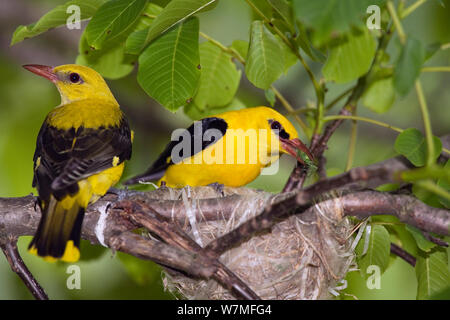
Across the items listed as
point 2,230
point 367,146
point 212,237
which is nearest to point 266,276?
point 212,237

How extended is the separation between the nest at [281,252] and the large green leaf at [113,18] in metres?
1.10

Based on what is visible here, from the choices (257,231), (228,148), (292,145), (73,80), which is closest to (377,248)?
(257,231)

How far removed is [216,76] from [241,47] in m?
0.28

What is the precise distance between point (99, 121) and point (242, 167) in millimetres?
1086

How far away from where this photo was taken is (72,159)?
3268mm

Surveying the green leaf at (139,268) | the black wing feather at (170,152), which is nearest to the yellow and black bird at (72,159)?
the black wing feather at (170,152)

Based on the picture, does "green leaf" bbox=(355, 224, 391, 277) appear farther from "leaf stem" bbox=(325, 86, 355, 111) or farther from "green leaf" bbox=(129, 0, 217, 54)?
"green leaf" bbox=(129, 0, 217, 54)

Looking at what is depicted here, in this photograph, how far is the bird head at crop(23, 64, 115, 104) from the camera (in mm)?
4016

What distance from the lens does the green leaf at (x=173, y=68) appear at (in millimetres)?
3328

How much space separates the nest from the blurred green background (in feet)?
3.41

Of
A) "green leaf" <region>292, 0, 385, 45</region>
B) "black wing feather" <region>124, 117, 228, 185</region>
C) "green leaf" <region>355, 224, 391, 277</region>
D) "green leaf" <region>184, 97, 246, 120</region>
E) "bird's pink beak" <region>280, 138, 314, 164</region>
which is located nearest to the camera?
"green leaf" <region>292, 0, 385, 45</region>

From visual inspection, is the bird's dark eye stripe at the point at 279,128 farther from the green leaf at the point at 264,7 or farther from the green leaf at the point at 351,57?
the green leaf at the point at 351,57

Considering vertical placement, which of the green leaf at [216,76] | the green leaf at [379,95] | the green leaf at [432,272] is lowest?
the green leaf at [432,272]

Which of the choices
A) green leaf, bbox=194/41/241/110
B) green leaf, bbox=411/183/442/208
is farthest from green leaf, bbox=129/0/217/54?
green leaf, bbox=411/183/442/208
